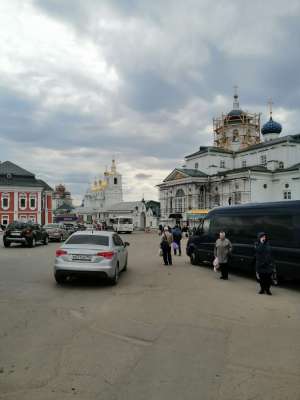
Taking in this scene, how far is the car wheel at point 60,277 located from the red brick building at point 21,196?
62276 mm

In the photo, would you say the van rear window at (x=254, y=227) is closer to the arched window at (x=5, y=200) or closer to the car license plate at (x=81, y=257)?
the car license plate at (x=81, y=257)

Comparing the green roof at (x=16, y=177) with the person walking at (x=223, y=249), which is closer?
the person walking at (x=223, y=249)

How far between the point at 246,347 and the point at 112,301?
3844 millimetres

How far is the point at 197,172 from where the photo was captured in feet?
244

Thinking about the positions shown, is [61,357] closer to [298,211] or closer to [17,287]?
[17,287]

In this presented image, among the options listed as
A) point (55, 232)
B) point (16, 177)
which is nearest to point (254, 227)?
point (55, 232)

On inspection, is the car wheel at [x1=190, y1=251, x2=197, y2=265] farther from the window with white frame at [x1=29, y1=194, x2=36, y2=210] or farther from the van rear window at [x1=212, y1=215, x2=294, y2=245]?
the window with white frame at [x1=29, y1=194, x2=36, y2=210]

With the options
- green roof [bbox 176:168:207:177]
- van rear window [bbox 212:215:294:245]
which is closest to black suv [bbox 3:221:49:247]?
van rear window [bbox 212:215:294:245]

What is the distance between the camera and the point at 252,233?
13.2 metres

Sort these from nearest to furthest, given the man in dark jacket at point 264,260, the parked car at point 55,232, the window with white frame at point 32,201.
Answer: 1. the man in dark jacket at point 264,260
2. the parked car at point 55,232
3. the window with white frame at point 32,201

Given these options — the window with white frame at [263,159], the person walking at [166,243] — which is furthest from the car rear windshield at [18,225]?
the window with white frame at [263,159]

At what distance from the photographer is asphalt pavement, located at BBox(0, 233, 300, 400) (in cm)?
410

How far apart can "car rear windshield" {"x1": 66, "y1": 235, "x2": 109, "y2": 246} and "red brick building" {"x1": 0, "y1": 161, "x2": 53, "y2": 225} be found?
6227cm

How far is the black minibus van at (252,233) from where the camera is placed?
1125cm
